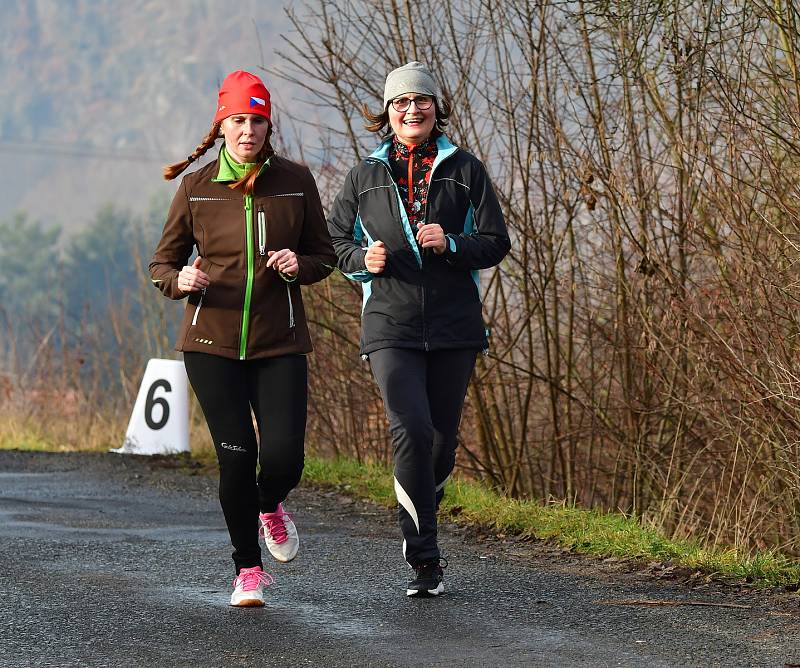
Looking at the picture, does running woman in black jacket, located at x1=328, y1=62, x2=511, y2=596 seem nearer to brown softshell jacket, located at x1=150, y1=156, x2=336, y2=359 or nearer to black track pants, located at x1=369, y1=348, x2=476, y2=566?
black track pants, located at x1=369, y1=348, x2=476, y2=566

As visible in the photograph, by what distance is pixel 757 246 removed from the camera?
297 inches

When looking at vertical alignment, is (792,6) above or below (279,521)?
above

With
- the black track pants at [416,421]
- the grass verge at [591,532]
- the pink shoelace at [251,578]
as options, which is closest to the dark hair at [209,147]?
the black track pants at [416,421]

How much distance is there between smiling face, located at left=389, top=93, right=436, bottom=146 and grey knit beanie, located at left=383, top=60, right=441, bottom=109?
0.03 m

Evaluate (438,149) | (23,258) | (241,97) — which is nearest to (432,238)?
(438,149)

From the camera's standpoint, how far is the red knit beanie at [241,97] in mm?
5559

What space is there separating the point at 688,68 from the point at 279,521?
3544 millimetres

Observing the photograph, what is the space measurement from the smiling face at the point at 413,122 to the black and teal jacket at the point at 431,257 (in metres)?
0.09

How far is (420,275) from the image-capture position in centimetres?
582

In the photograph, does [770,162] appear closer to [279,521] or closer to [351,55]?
[279,521]

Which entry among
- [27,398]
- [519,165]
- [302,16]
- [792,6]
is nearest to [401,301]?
[792,6]

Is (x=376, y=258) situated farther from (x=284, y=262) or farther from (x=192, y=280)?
(x=192, y=280)

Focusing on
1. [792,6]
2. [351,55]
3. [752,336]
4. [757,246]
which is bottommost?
[752,336]

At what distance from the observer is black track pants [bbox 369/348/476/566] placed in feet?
18.9
